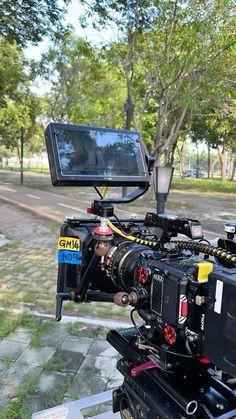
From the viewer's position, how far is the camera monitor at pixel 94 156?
1.82 metres

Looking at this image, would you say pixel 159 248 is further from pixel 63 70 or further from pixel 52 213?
pixel 63 70

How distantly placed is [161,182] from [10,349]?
1.87 m

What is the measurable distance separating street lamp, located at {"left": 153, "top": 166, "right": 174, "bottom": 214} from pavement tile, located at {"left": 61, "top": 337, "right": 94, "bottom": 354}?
155cm

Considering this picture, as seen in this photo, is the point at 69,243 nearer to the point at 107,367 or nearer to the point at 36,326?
the point at 107,367

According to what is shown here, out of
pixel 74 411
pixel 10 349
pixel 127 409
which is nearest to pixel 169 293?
pixel 127 409

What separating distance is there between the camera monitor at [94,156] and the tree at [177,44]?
6006mm

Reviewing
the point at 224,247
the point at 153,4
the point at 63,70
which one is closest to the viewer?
the point at 224,247

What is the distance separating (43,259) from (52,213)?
4125mm

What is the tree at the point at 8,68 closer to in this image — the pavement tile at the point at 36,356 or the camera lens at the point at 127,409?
the pavement tile at the point at 36,356

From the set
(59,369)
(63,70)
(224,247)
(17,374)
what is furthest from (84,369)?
(63,70)

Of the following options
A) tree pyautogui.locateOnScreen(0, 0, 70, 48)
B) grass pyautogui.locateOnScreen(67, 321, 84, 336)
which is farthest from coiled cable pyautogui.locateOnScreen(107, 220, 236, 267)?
tree pyautogui.locateOnScreen(0, 0, 70, 48)

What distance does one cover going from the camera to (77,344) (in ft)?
10.2

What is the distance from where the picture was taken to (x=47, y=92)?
63.8 ft

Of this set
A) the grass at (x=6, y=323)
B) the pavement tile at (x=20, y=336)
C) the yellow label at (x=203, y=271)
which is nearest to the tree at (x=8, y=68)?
the grass at (x=6, y=323)
